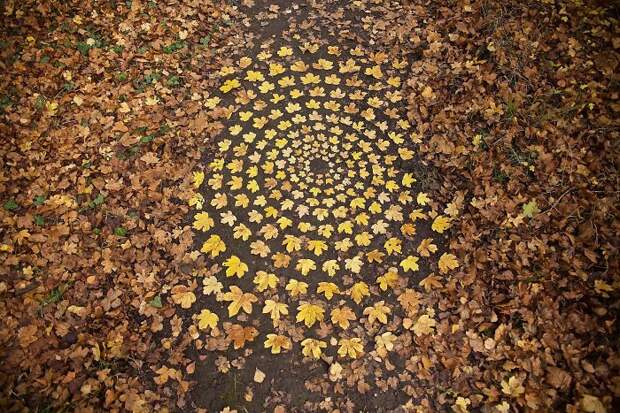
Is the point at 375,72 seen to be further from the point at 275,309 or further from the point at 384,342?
the point at 384,342

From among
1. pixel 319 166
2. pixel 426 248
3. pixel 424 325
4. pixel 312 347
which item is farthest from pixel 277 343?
pixel 319 166

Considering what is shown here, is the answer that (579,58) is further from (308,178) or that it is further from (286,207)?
(286,207)

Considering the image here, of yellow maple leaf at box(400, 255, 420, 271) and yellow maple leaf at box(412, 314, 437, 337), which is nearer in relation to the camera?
yellow maple leaf at box(412, 314, 437, 337)

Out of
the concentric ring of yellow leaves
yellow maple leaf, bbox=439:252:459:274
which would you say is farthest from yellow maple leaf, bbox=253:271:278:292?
yellow maple leaf, bbox=439:252:459:274

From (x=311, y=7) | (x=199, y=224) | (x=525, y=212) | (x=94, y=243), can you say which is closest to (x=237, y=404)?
(x=199, y=224)

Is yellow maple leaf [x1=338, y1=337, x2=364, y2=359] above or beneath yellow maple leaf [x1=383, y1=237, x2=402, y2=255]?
beneath

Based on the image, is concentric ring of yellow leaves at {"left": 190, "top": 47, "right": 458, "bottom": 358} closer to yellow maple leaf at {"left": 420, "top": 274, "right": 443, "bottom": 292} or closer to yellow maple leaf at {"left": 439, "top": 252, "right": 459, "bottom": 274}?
yellow maple leaf at {"left": 439, "top": 252, "right": 459, "bottom": 274}
